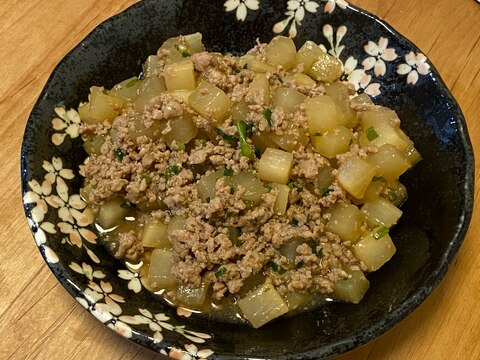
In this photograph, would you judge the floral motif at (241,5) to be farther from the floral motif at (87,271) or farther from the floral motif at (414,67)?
the floral motif at (87,271)

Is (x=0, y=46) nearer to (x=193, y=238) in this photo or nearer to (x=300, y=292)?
(x=193, y=238)

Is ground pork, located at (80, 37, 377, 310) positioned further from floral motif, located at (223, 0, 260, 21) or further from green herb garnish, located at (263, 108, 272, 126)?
floral motif, located at (223, 0, 260, 21)

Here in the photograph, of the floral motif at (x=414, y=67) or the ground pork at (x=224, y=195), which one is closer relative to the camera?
the ground pork at (x=224, y=195)

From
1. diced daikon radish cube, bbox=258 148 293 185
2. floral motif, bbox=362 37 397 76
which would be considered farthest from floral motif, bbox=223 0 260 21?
diced daikon radish cube, bbox=258 148 293 185

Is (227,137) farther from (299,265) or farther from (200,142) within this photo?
(299,265)

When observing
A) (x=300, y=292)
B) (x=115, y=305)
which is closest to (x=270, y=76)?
(x=300, y=292)

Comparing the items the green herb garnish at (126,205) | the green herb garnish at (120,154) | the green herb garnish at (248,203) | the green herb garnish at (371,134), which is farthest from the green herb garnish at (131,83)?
the green herb garnish at (371,134)

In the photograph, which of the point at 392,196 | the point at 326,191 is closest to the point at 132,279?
the point at 326,191
